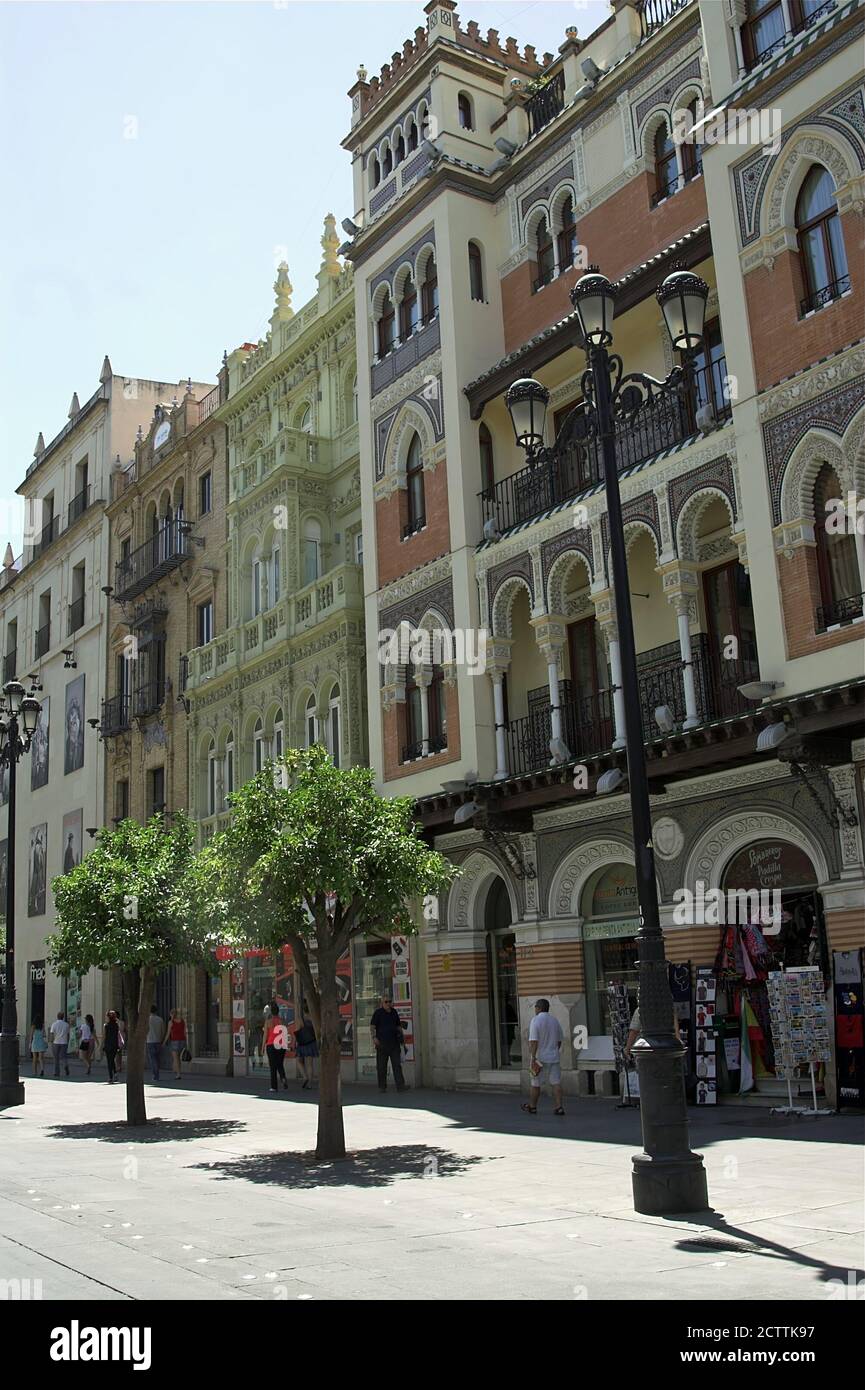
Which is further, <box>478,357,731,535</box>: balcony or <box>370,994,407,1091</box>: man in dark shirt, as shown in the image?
<box>370,994,407,1091</box>: man in dark shirt

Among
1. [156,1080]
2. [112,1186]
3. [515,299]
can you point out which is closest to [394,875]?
[112,1186]

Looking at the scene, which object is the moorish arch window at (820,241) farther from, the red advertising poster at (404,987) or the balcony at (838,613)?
the red advertising poster at (404,987)

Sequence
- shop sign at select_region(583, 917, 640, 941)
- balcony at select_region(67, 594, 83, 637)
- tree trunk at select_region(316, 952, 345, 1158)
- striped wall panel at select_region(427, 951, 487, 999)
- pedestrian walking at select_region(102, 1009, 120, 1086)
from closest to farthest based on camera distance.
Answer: tree trunk at select_region(316, 952, 345, 1158) < shop sign at select_region(583, 917, 640, 941) < striped wall panel at select_region(427, 951, 487, 999) < pedestrian walking at select_region(102, 1009, 120, 1086) < balcony at select_region(67, 594, 83, 637)

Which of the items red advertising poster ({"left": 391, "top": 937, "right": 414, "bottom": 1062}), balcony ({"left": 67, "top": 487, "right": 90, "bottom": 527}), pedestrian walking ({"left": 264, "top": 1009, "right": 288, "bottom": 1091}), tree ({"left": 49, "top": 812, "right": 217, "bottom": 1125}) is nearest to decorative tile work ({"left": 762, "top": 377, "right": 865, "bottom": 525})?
tree ({"left": 49, "top": 812, "right": 217, "bottom": 1125})

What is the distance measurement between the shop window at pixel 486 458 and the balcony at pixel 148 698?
15.8 meters

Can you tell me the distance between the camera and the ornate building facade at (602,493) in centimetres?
1648

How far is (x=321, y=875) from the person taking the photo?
14.0m

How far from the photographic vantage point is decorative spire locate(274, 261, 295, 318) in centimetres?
3262

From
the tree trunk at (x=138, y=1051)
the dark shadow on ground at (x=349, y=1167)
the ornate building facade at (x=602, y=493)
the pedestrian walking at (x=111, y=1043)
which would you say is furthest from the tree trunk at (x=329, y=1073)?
the pedestrian walking at (x=111, y=1043)

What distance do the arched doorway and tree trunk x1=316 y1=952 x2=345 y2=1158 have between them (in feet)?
26.5

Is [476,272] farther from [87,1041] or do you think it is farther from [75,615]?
[75,615]

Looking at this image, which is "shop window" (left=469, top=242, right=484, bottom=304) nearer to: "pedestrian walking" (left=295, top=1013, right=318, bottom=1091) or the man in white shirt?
the man in white shirt

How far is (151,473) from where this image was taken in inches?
1543

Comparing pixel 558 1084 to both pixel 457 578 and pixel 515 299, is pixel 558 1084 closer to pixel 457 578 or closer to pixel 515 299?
pixel 457 578
